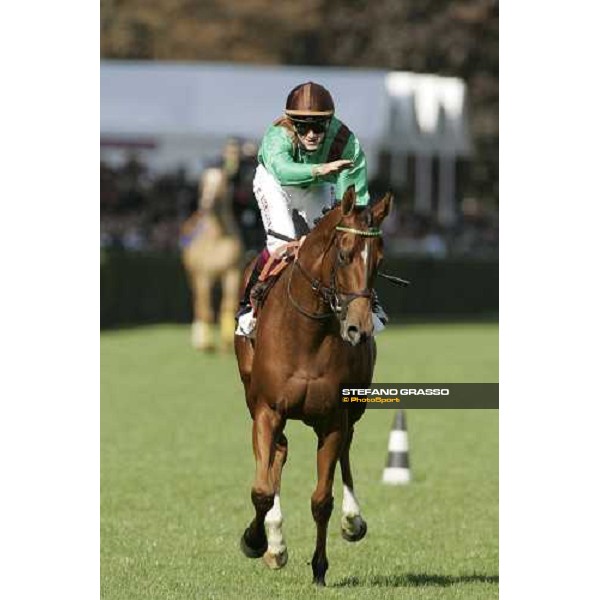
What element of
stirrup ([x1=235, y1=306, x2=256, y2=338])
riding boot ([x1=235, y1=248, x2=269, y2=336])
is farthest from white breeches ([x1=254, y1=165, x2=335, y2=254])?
stirrup ([x1=235, y1=306, x2=256, y2=338])

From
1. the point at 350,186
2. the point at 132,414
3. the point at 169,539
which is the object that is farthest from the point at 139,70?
the point at 350,186

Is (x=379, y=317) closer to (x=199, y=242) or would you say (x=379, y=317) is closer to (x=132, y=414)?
(x=132, y=414)

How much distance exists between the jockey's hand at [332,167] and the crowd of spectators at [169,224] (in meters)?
24.3

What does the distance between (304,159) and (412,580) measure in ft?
8.37

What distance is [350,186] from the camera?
10.1m

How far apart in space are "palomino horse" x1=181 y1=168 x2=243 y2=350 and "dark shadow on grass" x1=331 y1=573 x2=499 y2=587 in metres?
15.6

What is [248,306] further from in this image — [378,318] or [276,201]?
[378,318]

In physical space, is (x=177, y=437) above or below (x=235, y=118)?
below

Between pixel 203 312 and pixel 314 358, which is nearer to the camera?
pixel 314 358

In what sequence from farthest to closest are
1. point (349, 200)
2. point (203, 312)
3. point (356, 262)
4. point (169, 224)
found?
point (169, 224), point (203, 312), point (349, 200), point (356, 262)

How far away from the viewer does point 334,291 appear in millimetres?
10203

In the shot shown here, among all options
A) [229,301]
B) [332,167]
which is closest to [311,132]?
[332,167]

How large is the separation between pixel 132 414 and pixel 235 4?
1350 inches

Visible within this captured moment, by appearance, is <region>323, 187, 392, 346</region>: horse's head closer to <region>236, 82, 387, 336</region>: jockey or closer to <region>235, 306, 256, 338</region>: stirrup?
<region>236, 82, 387, 336</region>: jockey
